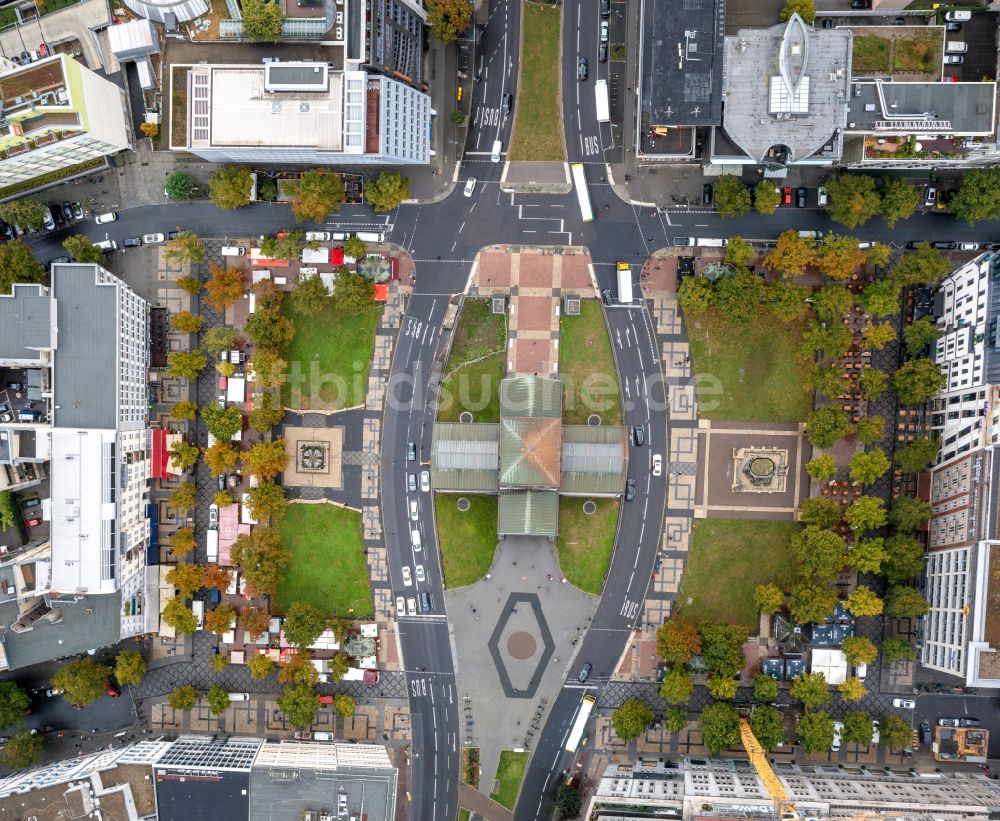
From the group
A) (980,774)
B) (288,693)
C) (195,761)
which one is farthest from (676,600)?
(195,761)

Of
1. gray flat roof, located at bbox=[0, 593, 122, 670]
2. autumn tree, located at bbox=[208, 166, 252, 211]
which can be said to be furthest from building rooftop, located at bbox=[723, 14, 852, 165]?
gray flat roof, located at bbox=[0, 593, 122, 670]

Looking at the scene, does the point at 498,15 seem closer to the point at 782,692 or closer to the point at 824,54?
the point at 824,54

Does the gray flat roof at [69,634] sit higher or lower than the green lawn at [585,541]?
lower

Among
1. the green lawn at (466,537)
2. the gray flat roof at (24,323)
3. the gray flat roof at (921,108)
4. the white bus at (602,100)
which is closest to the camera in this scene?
the gray flat roof at (921,108)

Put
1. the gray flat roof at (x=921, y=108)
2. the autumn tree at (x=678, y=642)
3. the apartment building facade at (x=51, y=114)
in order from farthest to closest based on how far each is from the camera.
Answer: the autumn tree at (x=678, y=642), the apartment building facade at (x=51, y=114), the gray flat roof at (x=921, y=108)

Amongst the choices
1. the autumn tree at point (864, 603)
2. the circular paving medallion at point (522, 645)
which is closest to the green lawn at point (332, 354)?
the circular paving medallion at point (522, 645)

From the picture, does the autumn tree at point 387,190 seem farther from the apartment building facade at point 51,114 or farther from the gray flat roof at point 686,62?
the apartment building facade at point 51,114

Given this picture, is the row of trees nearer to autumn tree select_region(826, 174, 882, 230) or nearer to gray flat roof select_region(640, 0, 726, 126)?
autumn tree select_region(826, 174, 882, 230)
